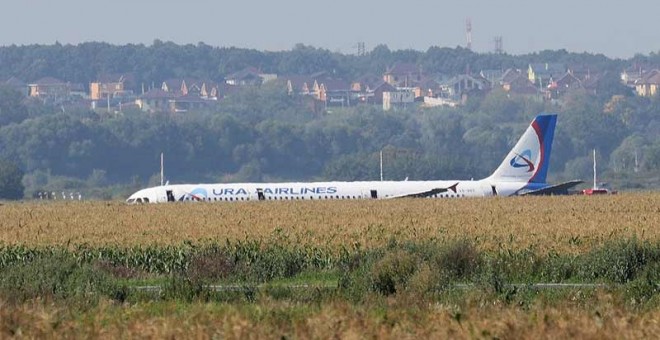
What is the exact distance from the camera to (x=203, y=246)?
48781 mm

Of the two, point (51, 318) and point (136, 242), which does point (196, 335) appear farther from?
point (136, 242)

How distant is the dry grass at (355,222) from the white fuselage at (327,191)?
6.81 metres

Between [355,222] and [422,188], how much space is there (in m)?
29.7

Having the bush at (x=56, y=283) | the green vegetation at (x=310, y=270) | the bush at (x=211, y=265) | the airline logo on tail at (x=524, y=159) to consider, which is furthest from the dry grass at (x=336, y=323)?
the airline logo on tail at (x=524, y=159)

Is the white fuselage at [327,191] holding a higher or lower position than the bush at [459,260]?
lower

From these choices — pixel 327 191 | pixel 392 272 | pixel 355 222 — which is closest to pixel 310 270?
pixel 392 272

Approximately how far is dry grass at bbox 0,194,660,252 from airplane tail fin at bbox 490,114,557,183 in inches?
351

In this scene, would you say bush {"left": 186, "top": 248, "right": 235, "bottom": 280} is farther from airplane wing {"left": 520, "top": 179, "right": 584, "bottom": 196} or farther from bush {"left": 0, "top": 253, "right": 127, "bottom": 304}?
airplane wing {"left": 520, "top": 179, "right": 584, "bottom": 196}

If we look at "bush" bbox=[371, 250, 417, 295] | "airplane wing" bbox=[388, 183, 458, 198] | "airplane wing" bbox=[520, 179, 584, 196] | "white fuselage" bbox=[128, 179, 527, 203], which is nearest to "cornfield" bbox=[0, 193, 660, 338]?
"bush" bbox=[371, 250, 417, 295]

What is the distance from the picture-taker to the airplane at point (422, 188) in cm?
9262

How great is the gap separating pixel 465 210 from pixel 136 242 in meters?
22.8

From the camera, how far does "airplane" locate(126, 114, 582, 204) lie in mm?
92625

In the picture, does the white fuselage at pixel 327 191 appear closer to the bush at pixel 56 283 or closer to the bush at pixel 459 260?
the bush at pixel 459 260

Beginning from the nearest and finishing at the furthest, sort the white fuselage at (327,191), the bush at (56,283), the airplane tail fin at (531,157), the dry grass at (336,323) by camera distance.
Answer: the dry grass at (336,323), the bush at (56,283), the white fuselage at (327,191), the airplane tail fin at (531,157)
